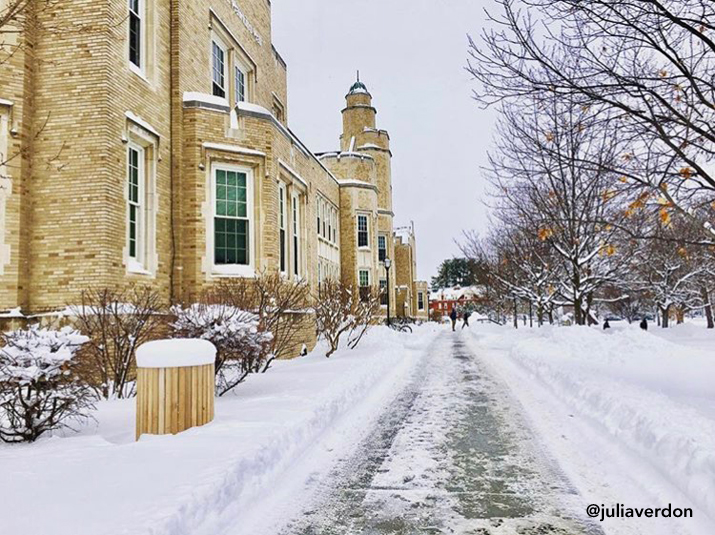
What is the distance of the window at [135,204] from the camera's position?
38.1ft

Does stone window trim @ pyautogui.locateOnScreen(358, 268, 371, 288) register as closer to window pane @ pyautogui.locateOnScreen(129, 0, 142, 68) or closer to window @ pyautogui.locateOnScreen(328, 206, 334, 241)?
window @ pyautogui.locateOnScreen(328, 206, 334, 241)

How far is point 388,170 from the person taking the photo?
142 feet

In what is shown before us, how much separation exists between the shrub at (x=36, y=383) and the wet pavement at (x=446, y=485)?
9.18ft

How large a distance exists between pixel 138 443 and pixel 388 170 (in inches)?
1554

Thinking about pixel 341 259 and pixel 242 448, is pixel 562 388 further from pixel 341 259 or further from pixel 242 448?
pixel 341 259

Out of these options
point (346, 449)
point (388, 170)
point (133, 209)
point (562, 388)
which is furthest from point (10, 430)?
point (388, 170)

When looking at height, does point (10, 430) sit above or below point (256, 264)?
below

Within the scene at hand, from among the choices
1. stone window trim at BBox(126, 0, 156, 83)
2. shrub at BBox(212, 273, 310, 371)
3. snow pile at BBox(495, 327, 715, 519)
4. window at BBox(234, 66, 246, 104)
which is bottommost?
snow pile at BBox(495, 327, 715, 519)

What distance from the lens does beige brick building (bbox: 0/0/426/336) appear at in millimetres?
10086

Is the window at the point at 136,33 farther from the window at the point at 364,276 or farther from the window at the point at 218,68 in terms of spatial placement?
the window at the point at 364,276

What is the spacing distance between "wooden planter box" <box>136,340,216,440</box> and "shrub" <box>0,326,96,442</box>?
62cm

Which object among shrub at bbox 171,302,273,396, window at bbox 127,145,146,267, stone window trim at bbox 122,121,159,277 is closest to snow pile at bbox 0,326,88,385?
shrub at bbox 171,302,273,396

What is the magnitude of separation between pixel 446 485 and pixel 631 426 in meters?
2.55

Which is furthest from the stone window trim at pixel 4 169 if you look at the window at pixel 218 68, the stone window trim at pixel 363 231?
the stone window trim at pixel 363 231
